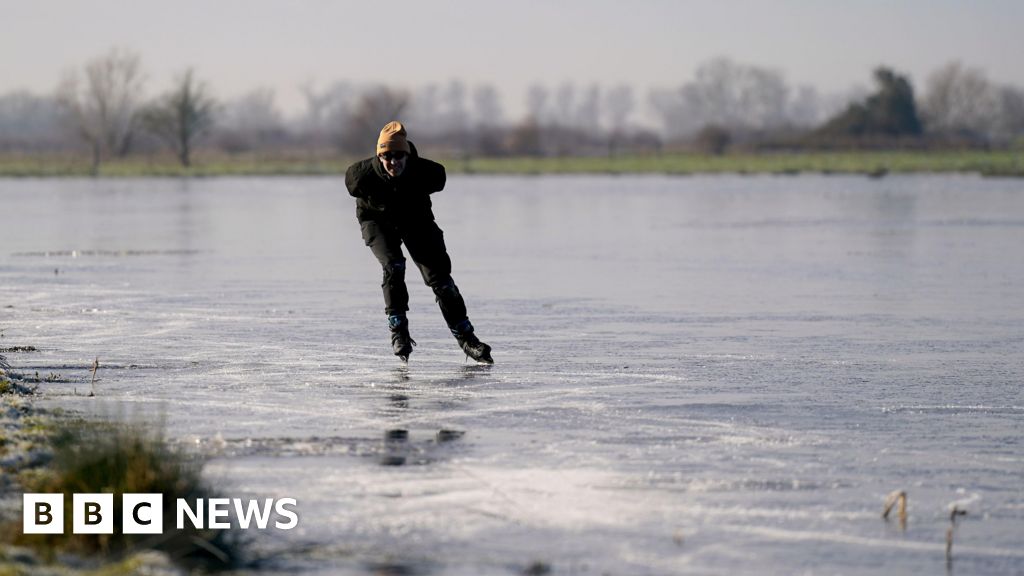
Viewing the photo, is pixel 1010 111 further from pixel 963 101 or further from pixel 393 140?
pixel 393 140

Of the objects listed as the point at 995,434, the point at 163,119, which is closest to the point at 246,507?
the point at 995,434

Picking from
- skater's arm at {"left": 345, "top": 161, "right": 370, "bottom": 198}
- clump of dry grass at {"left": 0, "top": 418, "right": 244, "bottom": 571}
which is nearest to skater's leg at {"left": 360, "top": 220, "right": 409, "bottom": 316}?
skater's arm at {"left": 345, "top": 161, "right": 370, "bottom": 198}

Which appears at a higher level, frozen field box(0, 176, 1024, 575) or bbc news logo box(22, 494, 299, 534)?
bbc news logo box(22, 494, 299, 534)

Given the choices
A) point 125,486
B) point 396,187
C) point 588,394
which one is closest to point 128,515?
point 125,486

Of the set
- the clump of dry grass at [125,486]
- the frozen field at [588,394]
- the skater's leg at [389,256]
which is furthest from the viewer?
the skater's leg at [389,256]

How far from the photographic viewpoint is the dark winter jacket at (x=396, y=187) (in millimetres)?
10258

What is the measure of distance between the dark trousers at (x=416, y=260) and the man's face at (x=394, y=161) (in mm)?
475

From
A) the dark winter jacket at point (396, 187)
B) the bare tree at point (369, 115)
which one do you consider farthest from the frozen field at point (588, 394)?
the bare tree at point (369, 115)

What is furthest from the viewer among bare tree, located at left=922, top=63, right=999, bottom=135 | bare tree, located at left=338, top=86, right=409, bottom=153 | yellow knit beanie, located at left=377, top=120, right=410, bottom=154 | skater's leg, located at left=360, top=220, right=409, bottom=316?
bare tree, located at left=922, top=63, right=999, bottom=135

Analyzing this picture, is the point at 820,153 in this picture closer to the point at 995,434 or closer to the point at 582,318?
the point at 582,318

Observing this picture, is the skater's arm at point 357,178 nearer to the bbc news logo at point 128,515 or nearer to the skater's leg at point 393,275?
the skater's leg at point 393,275

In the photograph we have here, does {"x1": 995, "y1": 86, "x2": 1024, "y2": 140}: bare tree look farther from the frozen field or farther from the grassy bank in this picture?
the grassy bank

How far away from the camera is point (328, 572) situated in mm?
5469

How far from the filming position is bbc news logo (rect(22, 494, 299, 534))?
5574mm
